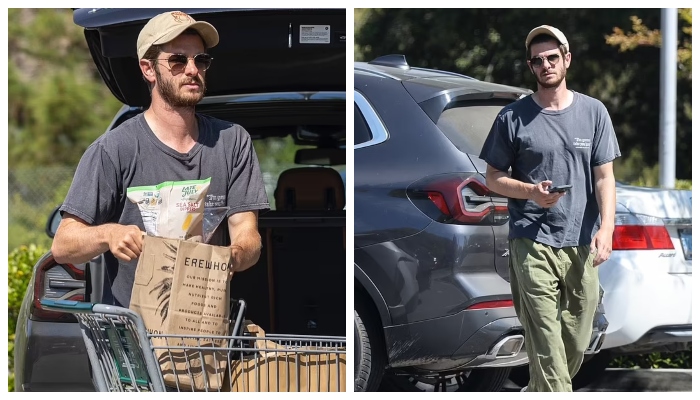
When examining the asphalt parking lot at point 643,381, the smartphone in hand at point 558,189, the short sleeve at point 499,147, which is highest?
the short sleeve at point 499,147

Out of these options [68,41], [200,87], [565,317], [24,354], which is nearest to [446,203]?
[565,317]

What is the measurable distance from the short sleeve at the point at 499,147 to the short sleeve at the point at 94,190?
1.44 metres

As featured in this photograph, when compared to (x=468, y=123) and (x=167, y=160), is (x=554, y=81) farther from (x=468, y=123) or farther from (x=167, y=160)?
(x=167, y=160)

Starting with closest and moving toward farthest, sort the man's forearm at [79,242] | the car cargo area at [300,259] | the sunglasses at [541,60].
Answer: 1. the man's forearm at [79,242]
2. the sunglasses at [541,60]
3. the car cargo area at [300,259]

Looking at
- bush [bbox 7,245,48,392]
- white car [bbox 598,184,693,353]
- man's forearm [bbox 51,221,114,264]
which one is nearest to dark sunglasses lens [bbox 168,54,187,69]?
man's forearm [bbox 51,221,114,264]

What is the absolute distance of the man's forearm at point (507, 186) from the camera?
3.80 metres

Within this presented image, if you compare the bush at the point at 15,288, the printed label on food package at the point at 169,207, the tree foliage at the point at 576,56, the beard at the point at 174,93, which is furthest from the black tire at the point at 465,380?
the tree foliage at the point at 576,56

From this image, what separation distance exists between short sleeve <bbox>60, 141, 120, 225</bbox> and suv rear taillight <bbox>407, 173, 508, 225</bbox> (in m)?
1.19

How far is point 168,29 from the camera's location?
344 cm

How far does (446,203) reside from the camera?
3900mm

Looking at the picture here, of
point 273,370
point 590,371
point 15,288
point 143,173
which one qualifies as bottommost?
point 590,371

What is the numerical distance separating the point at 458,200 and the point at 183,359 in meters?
1.36

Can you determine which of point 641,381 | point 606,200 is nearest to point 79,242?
point 606,200

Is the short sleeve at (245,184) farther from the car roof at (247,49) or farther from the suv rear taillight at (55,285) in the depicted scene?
the suv rear taillight at (55,285)
